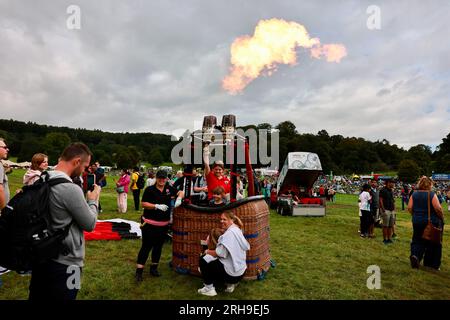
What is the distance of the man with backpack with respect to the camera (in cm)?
238

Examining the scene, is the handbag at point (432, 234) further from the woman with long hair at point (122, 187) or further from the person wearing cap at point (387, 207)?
the woman with long hair at point (122, 187)

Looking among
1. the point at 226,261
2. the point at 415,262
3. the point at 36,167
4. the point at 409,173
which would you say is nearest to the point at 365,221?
the point at 415,262

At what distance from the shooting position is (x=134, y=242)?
7.75 metres

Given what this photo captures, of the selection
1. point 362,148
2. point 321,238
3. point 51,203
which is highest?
point 362,148

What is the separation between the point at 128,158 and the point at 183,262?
101m

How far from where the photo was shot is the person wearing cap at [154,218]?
16.7 ft

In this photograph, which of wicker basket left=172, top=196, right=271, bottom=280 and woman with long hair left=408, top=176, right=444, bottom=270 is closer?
wicker basket left=172, top=196, right=271, bottom=280

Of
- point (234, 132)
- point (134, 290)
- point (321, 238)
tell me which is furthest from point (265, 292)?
point (321, 238)

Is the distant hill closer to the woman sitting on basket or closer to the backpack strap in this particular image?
the woman sitting on basket

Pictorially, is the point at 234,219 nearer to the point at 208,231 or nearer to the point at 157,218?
the point at 208,231

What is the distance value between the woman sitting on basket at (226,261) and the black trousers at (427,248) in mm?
3982

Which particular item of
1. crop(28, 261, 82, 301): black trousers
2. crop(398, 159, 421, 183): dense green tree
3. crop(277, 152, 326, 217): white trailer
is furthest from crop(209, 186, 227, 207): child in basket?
crop(398, 159, 421, 183): dense green tree

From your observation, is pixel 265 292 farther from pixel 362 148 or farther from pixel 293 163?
pixel 362 148

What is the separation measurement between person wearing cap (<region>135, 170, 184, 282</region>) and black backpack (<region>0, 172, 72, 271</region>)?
273 cm
